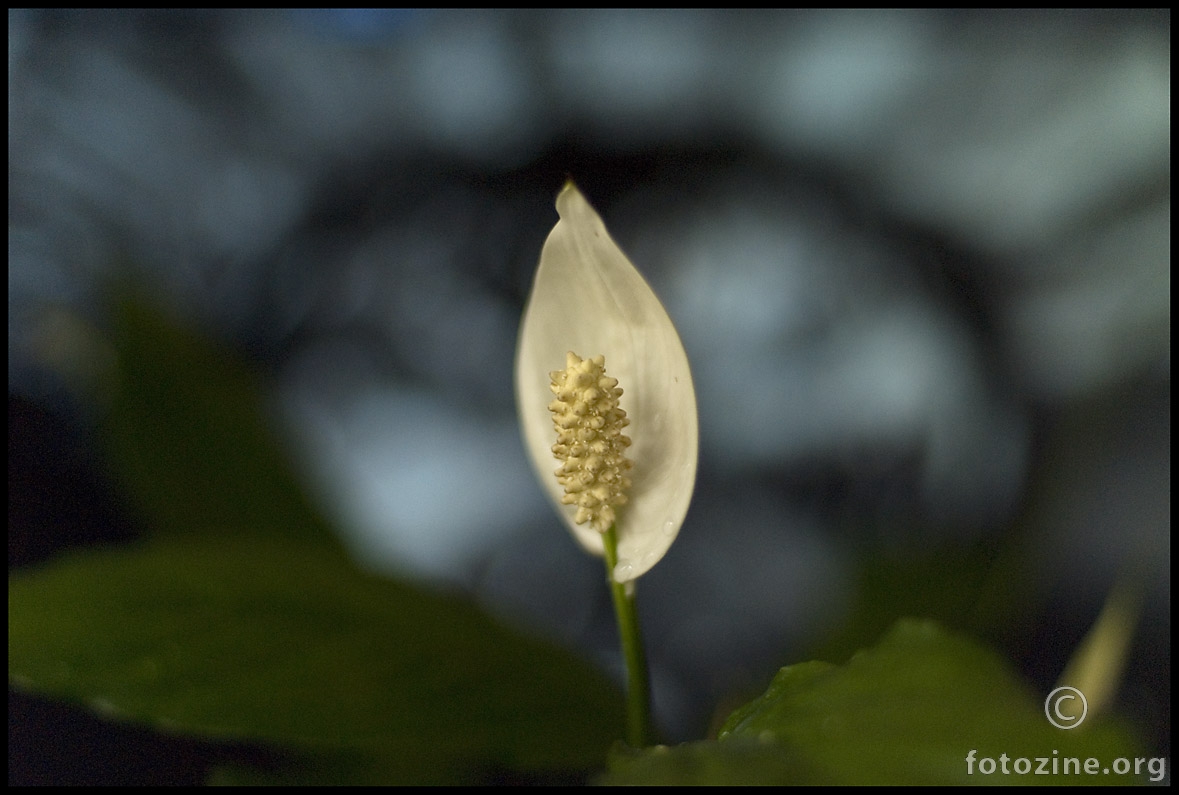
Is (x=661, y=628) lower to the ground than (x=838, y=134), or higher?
lower

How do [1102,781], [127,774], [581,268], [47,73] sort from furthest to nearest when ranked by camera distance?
[47,73]
[127,774]
[581,268]
[1102,781]

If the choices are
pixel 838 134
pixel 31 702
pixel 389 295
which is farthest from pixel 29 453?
pixel 838 134

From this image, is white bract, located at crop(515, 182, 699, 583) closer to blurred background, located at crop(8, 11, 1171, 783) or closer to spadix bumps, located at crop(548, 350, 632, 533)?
spadix bumps, located at crop(548, 350, 632, 533)

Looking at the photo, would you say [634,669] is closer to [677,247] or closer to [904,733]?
[904,733]

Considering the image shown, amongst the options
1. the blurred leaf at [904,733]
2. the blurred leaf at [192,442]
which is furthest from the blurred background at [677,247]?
the blurred leaf at [904,733]

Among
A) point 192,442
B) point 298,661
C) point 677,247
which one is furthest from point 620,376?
point 677,247

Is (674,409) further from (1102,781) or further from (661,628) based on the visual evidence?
(661,628)

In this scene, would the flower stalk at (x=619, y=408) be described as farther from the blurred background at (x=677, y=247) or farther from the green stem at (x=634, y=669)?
the blurred background at (x=677, y=247)
